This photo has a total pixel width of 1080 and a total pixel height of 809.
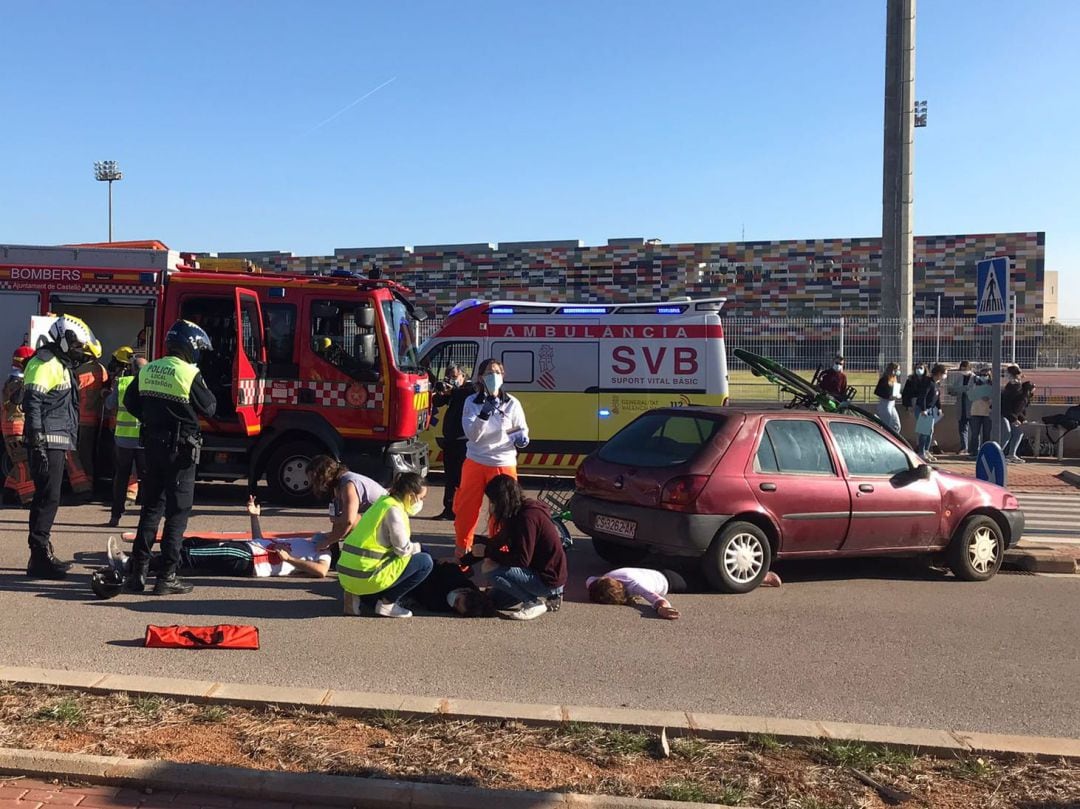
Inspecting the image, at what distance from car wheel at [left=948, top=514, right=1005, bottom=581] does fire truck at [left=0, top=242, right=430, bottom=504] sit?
6.04 metres

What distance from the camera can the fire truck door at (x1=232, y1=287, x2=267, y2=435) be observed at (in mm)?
11062

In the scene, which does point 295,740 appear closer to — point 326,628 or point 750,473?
point 326,628

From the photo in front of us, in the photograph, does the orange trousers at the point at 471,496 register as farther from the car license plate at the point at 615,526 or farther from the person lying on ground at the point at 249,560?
the person lying on ground at the point at 249,560

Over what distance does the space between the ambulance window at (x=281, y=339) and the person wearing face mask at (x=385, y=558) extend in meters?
5.48

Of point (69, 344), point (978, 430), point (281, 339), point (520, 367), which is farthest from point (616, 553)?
point (978, 430)

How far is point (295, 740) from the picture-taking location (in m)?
4.25

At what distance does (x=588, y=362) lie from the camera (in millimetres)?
13961

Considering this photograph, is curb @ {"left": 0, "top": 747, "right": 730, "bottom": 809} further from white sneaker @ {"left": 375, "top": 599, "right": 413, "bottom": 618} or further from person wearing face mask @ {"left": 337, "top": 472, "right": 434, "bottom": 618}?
white sneaker @ {"left": 375, "top": 599, "right": 413, "bottom": 618}

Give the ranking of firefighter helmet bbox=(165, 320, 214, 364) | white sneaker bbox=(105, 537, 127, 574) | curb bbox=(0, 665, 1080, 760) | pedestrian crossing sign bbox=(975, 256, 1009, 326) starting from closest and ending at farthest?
curb bbox=(0, 665, 1080, 760), firefighter helmet bbox=(165, 320, 214, 364), white sneaker bbox=(105, 537, 127, 574), pedestrian crossing sign bbox=(975, 256, 1009, 326)

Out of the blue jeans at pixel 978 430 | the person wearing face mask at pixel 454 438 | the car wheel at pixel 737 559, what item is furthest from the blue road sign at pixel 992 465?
the blue jeans at pixel 978 430

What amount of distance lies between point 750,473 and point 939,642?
182 cm

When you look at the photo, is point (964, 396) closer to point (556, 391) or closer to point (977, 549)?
point (556, 391)

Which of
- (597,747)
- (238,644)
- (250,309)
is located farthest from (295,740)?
(250,309)

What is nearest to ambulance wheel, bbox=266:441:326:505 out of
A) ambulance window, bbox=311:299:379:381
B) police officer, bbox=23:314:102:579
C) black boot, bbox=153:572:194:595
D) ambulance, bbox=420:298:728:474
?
ambulance window, bbox=311:299:379:381
